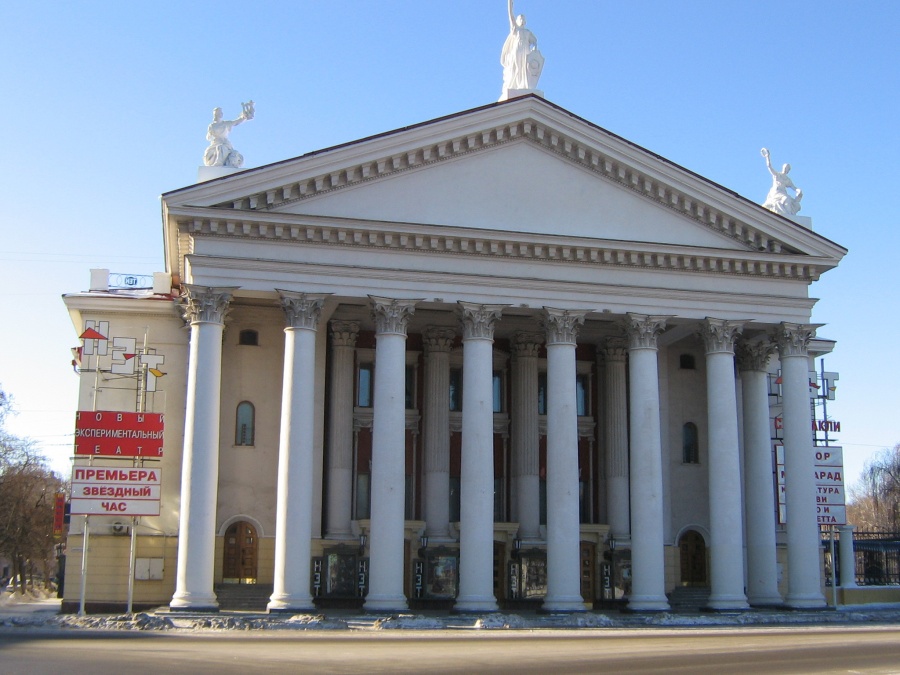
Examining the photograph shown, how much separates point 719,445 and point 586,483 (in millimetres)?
5999

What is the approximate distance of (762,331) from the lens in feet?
121

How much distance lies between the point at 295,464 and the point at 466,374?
231 inches

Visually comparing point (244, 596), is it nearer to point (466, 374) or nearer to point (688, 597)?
point (466, 374)

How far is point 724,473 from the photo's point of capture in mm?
34500

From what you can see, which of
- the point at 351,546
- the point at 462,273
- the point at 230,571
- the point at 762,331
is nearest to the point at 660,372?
the point at 762,331

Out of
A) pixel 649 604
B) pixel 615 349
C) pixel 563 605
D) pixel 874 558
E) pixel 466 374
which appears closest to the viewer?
pixel 563 605

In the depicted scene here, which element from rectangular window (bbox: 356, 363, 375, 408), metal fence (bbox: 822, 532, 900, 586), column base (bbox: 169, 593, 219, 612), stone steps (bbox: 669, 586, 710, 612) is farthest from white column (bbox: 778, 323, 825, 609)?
column base (bbox: 169, 593, 219, 612)

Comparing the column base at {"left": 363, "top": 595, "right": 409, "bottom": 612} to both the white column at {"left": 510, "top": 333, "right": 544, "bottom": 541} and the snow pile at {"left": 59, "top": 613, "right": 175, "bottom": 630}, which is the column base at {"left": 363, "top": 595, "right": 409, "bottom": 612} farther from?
the white column at {"left": 510, "top": 333, "right": 544, "bottom": 541}

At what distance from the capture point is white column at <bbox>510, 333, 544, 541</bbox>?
3750 cm

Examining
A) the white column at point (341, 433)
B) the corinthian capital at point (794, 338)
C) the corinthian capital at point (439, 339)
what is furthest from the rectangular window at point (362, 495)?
the corinthian capital at point (794, 338)

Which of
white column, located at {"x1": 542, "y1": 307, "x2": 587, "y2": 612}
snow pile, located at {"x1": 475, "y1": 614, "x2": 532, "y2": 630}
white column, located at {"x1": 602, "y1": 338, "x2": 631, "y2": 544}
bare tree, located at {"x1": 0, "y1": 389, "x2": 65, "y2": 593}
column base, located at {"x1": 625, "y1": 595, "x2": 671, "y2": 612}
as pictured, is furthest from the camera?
bare tree, located at {"x1": 0, "y1": 389, "x2": 65, "y2": 593}

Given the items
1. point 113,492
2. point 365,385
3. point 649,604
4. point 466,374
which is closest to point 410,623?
point 466,374

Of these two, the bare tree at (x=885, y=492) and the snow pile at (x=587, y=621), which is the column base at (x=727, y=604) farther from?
the bare tree at (x=885, y=492)

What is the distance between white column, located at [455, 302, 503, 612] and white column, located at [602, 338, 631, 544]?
6.92m
